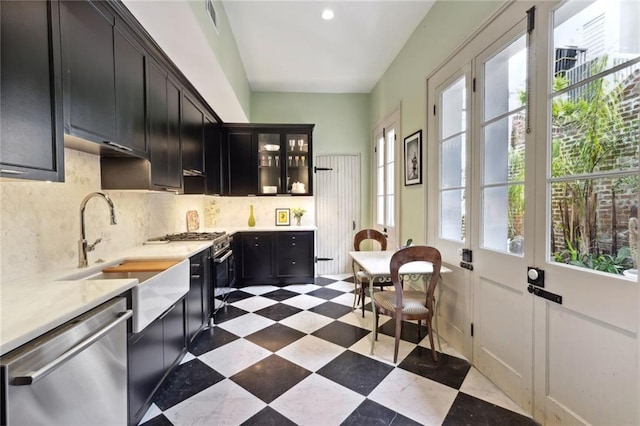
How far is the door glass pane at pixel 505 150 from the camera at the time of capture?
177cm

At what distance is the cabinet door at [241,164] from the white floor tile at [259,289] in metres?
1.50

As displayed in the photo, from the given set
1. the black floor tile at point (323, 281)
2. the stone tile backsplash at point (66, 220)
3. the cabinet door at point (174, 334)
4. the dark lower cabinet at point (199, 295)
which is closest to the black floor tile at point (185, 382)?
the cabinet door at point (174, 334)

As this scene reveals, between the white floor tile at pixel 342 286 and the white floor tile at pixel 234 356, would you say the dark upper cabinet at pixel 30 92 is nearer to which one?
the white floor tile at pixel 234 356

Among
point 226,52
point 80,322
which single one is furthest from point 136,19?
point 80,322

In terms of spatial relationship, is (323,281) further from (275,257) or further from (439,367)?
(439,367)

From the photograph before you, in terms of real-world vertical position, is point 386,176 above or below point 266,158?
below

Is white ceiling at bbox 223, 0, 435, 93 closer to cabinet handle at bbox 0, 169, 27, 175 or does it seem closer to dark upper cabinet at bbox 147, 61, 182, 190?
dark upper cabinet at bbox 147, 61, 182, 190

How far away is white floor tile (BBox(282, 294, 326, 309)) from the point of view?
349 cm

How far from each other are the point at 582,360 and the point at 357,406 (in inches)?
49.3

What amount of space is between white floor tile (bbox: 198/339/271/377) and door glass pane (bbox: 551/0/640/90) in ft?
9.26

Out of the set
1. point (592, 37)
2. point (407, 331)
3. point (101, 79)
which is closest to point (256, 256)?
point (407, 331)

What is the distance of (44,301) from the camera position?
43.5 inches

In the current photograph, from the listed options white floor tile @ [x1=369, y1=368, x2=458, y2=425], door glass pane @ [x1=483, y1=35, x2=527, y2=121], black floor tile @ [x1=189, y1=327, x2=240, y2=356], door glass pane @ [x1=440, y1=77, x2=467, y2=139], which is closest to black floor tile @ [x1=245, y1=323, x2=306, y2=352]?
black floor tile @ [x1=189, y1=327, x2=240, y2=356]

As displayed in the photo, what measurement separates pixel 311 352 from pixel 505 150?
2209 mm
